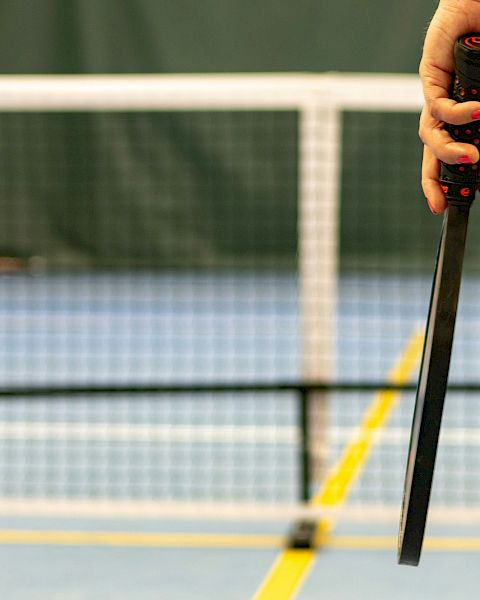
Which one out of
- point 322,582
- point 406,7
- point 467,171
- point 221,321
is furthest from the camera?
point 406,7

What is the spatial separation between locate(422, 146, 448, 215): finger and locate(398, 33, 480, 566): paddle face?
0.25 feet

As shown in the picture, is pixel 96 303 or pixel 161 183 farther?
pixel 161 183

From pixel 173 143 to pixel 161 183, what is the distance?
476 mm

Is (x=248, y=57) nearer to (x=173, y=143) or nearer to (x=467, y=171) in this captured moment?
(x=173, y=143)

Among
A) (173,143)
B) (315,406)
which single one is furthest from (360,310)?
(315,406)

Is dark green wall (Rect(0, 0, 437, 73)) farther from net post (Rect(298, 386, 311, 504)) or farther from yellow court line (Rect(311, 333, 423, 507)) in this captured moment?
net post (Rect(298, 386, 311, 504))

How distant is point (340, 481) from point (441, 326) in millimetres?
3294

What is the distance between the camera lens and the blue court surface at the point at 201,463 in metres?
3.36

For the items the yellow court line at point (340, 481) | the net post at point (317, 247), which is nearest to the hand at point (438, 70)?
the yellow court line at point (340, 481)

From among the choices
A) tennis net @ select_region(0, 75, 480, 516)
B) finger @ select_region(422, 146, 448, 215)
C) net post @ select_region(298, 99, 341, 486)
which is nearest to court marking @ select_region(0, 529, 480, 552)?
tennis net @ select_region(0, 75, 480, 516)

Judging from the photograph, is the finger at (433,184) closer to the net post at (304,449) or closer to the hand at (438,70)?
the hand at (438,70)

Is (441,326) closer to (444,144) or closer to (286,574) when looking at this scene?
(444,144)

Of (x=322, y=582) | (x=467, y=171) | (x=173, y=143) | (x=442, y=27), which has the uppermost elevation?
(x=442, y=27)

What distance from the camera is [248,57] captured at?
11266 mm
